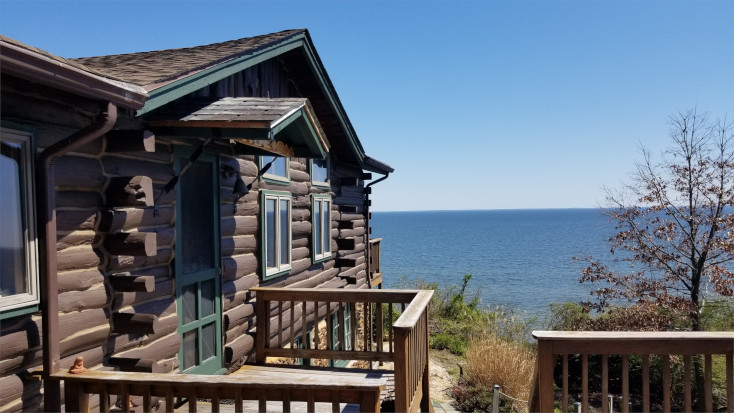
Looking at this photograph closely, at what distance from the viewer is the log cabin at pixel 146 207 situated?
130 inches

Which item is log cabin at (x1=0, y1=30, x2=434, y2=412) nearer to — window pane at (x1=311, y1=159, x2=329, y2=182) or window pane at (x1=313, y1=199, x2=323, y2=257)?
window pane at (x1=313, y1=199, x2=323, y2=257)

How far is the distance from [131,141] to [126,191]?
410 mm

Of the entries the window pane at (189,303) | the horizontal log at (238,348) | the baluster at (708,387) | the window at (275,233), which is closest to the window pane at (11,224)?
the window pane at (189,303)

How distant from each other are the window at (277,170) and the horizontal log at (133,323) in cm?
338

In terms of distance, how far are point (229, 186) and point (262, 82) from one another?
2.04 m

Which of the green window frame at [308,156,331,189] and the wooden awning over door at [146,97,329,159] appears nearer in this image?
the wooden awning over door at [146,97,329,159]

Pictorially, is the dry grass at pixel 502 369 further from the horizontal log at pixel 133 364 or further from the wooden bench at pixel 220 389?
the horizontal log at pixel 133 364

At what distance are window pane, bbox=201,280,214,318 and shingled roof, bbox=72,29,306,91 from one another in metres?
2.30

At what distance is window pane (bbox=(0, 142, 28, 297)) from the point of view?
127 inches

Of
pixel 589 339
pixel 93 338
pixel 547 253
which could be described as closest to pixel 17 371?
pixel 93 338

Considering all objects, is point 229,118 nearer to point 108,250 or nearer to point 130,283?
point 108,250

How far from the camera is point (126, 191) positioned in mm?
4105

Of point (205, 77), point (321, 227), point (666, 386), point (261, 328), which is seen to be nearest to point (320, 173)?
point (321, 227)

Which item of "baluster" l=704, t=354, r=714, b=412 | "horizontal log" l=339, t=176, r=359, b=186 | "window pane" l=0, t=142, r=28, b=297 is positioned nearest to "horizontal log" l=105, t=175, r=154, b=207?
"window pane" l=0, t=142, r=28, b=297
